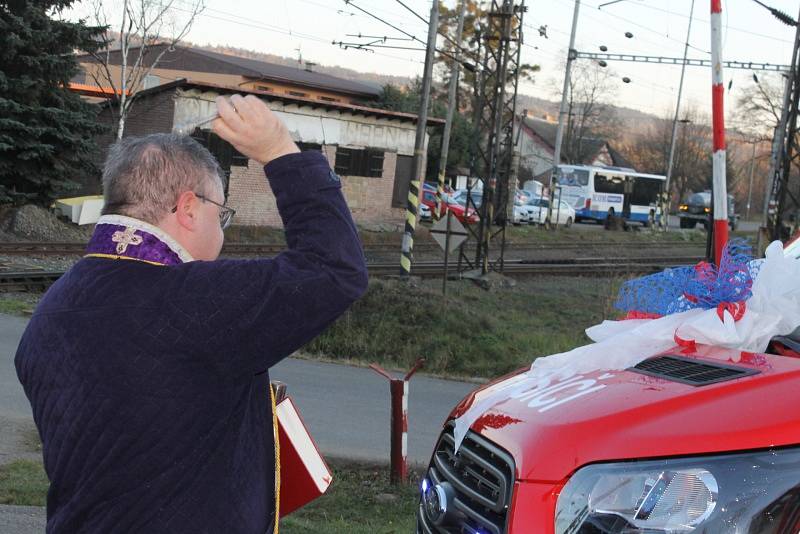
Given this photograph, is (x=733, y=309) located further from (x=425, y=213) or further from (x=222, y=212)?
(x=425, y=213)

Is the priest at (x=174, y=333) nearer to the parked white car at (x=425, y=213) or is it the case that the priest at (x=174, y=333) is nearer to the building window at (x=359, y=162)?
the building window at (x=359, y=162)

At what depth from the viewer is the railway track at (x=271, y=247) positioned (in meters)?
20.7

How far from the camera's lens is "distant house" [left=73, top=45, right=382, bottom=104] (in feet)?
180

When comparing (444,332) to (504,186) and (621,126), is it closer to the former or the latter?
(504,186)

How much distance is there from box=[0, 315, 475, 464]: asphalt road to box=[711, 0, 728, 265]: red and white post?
3.41m

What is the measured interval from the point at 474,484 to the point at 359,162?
34.4 m

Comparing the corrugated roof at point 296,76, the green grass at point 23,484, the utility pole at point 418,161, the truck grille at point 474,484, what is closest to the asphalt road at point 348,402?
the green grass at point 23,484

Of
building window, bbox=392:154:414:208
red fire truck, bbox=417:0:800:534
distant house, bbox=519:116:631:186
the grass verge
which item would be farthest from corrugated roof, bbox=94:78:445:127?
distant house, bbox=519:116:631:186

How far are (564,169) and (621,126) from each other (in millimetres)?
52102

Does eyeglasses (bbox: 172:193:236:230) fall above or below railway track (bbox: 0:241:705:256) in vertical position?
above

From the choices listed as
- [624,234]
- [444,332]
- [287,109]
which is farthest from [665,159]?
[444,332]

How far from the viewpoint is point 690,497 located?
2.48 meters

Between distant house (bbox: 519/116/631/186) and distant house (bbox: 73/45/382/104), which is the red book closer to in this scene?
distant house (bbox: 73/45/382/104)

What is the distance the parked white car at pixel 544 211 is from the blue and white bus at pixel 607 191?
681 cm
